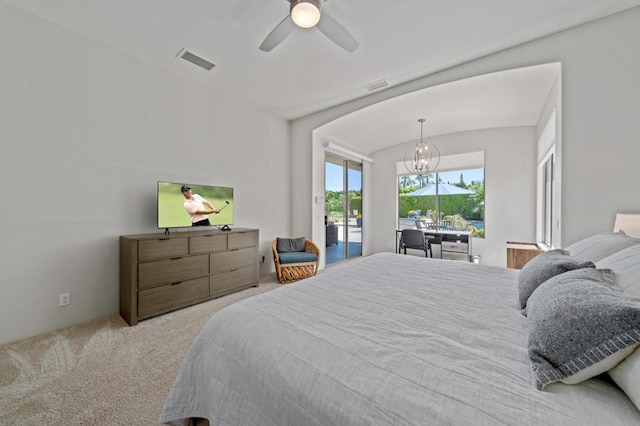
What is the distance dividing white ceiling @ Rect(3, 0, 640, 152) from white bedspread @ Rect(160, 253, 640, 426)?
2.33m

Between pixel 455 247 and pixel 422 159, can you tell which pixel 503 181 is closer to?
pixel 422 159

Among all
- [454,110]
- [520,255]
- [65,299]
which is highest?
[454,110]

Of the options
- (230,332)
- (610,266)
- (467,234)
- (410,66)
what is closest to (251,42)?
(410,66)

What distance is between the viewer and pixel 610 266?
1.09 m

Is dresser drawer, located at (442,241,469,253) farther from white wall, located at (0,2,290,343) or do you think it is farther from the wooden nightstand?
white wall, located at (0,2,290,343)

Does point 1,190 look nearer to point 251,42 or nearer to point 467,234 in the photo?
point 251,42

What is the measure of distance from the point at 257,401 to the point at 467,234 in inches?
187

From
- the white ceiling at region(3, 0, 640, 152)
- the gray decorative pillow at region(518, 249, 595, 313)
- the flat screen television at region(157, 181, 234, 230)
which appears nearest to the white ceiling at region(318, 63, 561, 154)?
the white ceiling at region(3, 0, 640, 152)

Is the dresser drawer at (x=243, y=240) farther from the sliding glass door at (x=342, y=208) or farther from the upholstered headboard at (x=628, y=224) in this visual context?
the upholstered headboard at (x=628, y=224)

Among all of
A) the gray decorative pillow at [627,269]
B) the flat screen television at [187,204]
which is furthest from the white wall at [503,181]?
the flat screen television at [187,204]

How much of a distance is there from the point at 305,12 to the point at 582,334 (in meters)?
2.20

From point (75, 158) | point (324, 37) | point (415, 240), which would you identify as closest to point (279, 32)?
point (324, 37)

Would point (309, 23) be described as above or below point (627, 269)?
above

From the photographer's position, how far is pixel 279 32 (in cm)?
201
